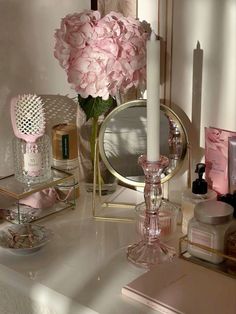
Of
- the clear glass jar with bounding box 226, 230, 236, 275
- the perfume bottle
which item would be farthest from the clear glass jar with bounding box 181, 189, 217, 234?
the clear glass jar with bounding box 226, 230, 236, 275

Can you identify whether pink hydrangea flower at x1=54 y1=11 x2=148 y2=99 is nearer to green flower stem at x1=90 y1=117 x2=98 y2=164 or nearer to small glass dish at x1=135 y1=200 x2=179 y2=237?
green flower stem at x1=90 y1=117 x2=98 y2=164

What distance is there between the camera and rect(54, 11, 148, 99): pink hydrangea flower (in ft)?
3.48

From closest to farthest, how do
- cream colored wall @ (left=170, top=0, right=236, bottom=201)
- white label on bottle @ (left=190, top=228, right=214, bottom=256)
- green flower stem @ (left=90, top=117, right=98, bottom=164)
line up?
white label on bottle @ (left=190, top=228, right=214, bottom=256) → cream colored wall @ (left=170, top=0, right=236, bottom=201) → green flower stem @ (left=90, top=117, right=98, bottom=164)

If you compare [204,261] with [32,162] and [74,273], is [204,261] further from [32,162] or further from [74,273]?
[32,162]

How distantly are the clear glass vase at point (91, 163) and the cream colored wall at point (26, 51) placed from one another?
4.4 inches

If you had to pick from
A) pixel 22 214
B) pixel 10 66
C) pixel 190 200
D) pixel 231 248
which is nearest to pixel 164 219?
pixel 190 200

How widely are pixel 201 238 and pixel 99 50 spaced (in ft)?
1.19

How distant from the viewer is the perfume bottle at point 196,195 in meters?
1.02

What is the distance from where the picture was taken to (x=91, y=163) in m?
1.22

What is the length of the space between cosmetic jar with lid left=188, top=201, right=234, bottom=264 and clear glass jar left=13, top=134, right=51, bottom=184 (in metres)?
0.33

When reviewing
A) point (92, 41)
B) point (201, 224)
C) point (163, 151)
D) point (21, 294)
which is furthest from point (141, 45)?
point (21, 294)

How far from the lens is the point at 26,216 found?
1141 mm

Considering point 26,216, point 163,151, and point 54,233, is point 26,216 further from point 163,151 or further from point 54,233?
point 163,151

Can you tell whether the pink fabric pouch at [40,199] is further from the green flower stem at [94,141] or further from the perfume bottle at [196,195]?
the perfume bottle at [196,195]
